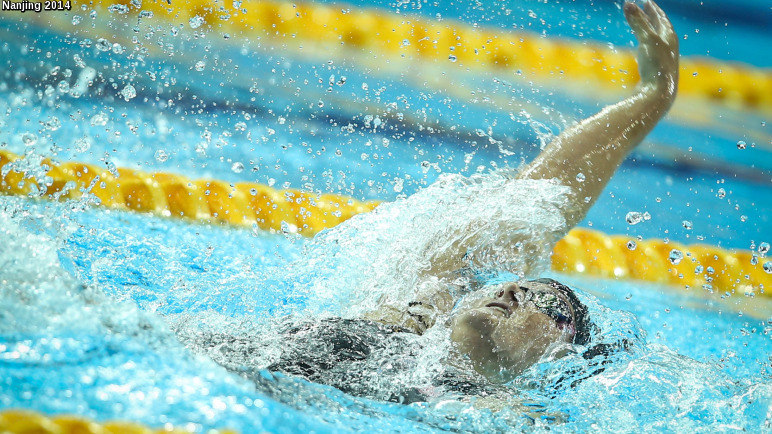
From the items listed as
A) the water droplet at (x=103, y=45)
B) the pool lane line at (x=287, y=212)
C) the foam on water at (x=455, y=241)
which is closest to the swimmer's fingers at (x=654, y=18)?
the foam on water at (x=455, y=241)

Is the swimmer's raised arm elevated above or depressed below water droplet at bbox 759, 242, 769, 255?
above

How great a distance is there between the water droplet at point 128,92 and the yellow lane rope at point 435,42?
1.24ft

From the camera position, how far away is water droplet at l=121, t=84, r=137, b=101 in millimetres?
3194

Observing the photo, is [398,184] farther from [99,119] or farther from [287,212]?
[99,119]

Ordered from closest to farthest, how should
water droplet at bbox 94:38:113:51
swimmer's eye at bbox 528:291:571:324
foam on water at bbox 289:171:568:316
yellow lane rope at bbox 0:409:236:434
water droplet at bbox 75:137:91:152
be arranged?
yellow lane rope at bbox 0:409:236:434
swimmer's eye at bbox 528:291:571:324
foam on water at bbox 289:171:568:316
water droplet at bbox 75:137:91:152
water droplet at bbox 94:38:113:51

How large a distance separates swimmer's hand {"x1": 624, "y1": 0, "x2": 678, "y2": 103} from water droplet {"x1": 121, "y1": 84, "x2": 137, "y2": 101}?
7.28 ft

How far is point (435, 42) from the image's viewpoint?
11.2 ft

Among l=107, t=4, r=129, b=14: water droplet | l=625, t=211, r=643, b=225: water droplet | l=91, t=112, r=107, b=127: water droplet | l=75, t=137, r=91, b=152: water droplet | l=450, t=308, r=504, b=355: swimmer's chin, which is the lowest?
l=625, t=211, r=643, b=225: water droplet

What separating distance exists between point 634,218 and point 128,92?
7.38ft

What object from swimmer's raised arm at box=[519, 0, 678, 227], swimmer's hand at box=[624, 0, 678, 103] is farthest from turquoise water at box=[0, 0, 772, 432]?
swimmer's hand at box=[624, 0, 678, 103]

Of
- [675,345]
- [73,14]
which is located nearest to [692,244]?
[675,345]

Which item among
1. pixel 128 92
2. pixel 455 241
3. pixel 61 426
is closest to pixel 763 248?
pixel 455 241

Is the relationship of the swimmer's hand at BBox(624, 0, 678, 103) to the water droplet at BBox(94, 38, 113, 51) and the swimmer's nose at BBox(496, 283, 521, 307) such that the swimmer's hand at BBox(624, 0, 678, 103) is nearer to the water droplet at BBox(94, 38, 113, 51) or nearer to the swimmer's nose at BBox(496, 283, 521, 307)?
the swimmer's nose at BBox(496, 283, 521, 307)

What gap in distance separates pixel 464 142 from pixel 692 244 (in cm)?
109
